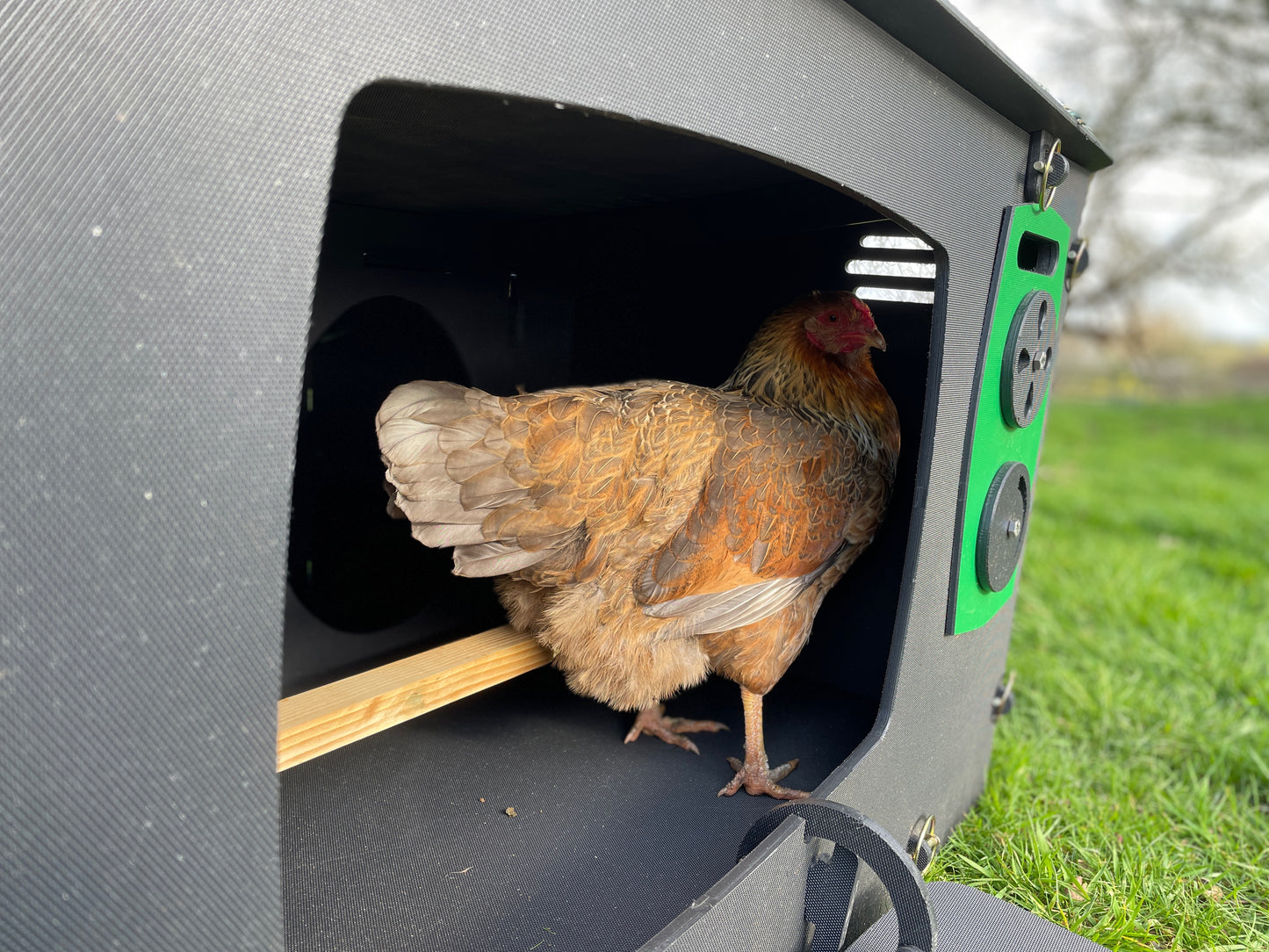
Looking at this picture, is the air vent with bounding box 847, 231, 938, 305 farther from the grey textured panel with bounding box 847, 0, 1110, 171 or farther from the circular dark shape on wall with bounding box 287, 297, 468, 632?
the circular dark shape on wall with bounding box 287, 297, 468, 632

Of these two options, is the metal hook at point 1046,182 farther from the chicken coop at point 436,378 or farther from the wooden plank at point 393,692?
the wooden plank at point 393,692

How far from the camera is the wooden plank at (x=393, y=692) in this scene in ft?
3.49

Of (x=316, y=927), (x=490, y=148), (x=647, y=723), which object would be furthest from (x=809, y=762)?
(x=490, y=148)

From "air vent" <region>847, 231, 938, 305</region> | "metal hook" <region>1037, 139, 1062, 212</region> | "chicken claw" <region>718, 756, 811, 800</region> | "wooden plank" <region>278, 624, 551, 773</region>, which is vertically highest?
"metal hook" <region>1037, 139, 1062, 212</region>

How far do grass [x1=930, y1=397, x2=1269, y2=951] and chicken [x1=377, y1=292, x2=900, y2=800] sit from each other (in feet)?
1.82

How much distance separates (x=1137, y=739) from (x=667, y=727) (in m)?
1.30

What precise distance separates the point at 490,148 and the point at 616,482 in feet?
2.02

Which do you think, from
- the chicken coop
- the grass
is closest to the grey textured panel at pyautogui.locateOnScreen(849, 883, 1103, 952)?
the chicken coop

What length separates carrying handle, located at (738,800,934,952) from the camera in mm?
1059

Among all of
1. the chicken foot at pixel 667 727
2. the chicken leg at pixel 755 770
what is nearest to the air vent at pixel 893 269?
the chicken leg at pixel 755 770

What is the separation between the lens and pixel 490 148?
4.57 ft

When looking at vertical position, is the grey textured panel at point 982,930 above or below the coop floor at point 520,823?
below

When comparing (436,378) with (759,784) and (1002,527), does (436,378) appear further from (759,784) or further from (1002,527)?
(1002,527)

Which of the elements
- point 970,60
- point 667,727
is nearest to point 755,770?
point 667,727
